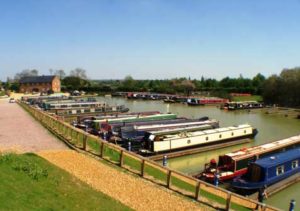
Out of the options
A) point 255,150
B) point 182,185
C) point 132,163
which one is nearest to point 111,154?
point 132,163

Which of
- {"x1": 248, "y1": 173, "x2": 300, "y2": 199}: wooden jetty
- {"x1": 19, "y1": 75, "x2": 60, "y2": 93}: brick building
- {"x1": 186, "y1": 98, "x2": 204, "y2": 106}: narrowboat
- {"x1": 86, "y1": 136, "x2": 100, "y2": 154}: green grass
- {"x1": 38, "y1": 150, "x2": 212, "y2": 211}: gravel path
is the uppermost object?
{"x1": 19, "y1": 75, "x2": 60, "y2": 93}: brick building

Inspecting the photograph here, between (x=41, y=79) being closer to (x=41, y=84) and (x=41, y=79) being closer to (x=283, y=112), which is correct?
(x=41, y=84)

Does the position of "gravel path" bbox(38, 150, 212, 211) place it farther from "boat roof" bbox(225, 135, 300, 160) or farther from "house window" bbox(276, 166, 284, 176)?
"boat roof" bbox(225, 135, 300, 160)

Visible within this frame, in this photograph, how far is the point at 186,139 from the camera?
98.2 feet

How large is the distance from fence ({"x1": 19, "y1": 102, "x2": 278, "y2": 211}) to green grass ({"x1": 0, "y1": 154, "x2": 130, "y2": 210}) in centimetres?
312

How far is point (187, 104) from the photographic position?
85812 millimetres

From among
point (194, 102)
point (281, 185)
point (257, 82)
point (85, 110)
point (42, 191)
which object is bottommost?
point (281, 185)

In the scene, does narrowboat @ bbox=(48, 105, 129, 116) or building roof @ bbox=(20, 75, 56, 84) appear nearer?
narrowboat @ bbox=(48, 105, 129, 116)

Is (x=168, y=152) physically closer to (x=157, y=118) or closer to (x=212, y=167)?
(x=212, y=167)

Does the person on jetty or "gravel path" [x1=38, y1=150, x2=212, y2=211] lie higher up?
"gravel path" [x1=38, y1=150, x2=212, y2=211]

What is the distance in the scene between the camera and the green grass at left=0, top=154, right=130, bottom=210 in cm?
956

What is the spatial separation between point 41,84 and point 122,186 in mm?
109583

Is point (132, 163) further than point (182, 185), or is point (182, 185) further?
point (132, 163)

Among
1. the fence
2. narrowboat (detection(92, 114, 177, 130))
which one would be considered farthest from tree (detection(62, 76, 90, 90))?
the fence
